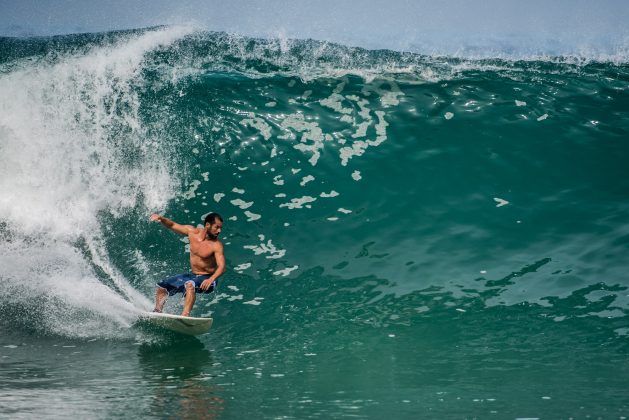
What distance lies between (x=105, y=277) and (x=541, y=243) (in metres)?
4.78

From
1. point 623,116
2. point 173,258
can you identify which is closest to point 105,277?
point 173,258

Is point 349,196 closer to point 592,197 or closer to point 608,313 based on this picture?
point 592,197

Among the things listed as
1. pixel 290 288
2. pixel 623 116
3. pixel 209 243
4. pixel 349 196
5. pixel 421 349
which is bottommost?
pixel 421 349

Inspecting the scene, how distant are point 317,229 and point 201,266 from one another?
1870mm

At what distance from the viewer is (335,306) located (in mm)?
6453

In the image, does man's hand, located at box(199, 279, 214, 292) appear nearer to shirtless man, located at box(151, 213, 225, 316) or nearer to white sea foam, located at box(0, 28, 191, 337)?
shirtless man, located at box(151, 213, 225, 316)

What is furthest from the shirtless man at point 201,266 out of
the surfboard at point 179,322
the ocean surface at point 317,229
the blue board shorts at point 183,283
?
the ocean surface at point 317,229

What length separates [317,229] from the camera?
774cm

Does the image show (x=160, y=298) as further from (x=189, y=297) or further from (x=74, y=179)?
(x=74, y=179)

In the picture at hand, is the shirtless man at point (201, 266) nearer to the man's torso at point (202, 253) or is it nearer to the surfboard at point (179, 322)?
the man's torso at point (202, 253)

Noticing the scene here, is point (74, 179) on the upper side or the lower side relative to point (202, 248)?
upper

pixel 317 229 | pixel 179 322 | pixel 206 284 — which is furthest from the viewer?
pixel 317 229

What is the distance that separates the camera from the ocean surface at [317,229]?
14.5ft

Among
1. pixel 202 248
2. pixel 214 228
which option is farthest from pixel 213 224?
pixel 202 248
